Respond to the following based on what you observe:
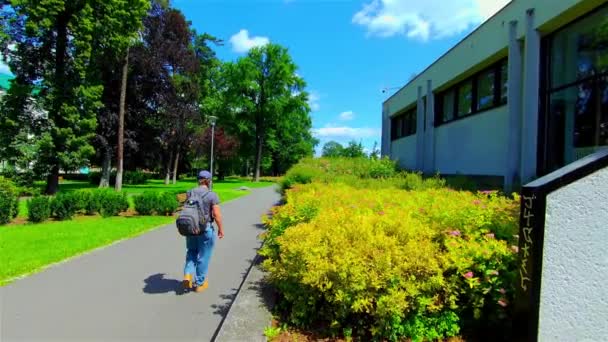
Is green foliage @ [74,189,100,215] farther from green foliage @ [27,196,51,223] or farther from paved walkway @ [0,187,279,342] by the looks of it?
paved walkway @ [0,187,279,342]

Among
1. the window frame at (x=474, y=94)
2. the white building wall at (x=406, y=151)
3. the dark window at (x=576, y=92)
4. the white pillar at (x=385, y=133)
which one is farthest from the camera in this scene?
the white pillar at (x=385, y=133)

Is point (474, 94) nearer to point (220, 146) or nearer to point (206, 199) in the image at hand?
point (206, 199)

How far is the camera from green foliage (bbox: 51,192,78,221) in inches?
506

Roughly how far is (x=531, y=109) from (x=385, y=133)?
16.3m

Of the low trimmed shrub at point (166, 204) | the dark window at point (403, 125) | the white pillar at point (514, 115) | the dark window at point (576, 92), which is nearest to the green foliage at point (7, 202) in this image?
the low trimmed shrub at point (166, 204)

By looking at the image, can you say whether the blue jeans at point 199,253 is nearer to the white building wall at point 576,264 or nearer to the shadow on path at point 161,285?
the shadow on path at point 161,285

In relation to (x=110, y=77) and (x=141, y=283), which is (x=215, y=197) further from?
(x=110, y=77)

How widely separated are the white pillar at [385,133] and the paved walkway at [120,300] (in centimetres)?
1770

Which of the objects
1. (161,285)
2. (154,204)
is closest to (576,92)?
(161,285)

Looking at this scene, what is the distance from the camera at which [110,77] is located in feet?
97.8

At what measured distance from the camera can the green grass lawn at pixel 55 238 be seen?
708 centimetres

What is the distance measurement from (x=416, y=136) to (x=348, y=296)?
615 inches

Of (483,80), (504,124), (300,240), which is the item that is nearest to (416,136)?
(483,80)

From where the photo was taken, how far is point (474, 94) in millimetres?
12875
